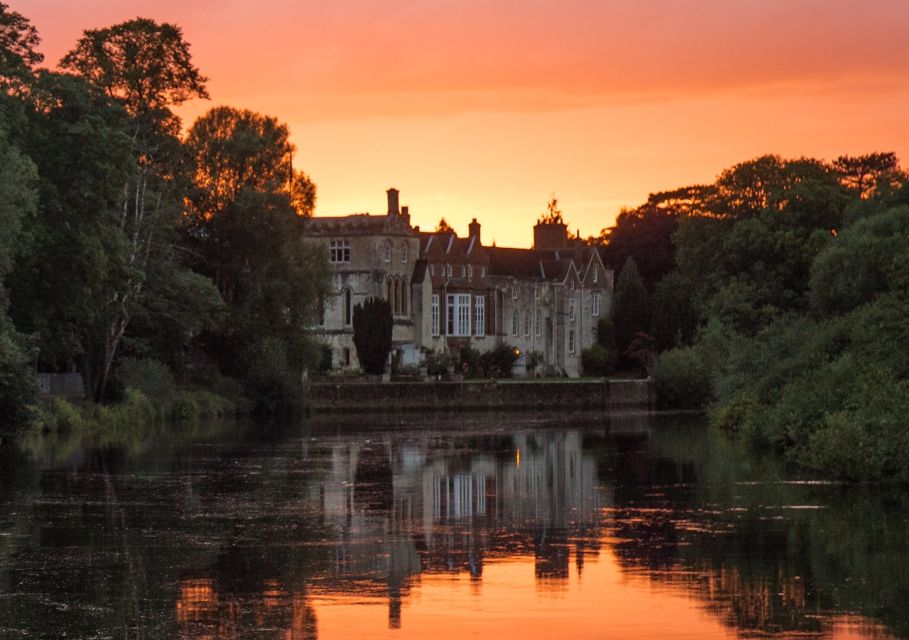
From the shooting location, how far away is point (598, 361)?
110 metres

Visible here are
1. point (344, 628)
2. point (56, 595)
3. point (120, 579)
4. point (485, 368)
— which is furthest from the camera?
point (485, 368)

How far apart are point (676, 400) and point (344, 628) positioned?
69713 millimetres

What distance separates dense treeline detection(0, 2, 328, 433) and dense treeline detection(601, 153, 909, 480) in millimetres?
17819

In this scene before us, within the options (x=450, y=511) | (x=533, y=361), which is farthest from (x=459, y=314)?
(x=450, y=511)

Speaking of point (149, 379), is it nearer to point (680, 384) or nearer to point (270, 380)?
point (270, 380)

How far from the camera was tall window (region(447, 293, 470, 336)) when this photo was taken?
10162 centimetres

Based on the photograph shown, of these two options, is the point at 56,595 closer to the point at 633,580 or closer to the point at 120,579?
the point at 120,579

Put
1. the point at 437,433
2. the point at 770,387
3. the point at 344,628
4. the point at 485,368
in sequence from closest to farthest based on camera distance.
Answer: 1. the point at 344,628
2. the point at 770,387
3. the point at 437,433
4. the point at 485,368

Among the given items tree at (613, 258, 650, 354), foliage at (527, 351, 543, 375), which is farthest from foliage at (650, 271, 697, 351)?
foliage at (527, 351, 543, 375)

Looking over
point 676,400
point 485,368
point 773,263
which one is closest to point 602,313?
point 485,368

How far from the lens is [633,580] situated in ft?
65.9

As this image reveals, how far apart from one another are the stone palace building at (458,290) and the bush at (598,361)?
130 centimetres

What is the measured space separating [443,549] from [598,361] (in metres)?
87.0

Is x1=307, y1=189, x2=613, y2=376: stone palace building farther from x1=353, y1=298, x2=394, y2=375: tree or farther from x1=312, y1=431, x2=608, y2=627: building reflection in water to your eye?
x1=312, y1=431, x2=608, y2=627: building reflection in water
